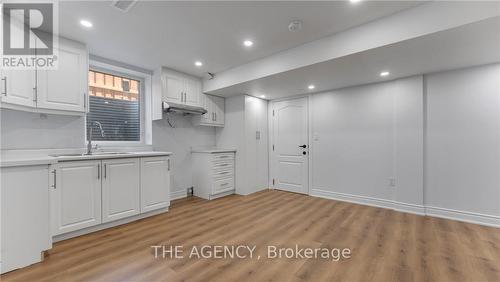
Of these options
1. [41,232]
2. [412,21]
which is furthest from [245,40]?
[41,232]

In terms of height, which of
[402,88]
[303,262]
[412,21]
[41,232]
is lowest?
[303,262]

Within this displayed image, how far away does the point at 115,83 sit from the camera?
352 centimetres

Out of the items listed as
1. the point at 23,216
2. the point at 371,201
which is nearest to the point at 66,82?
the point at 23,216

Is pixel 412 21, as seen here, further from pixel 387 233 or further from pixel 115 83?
pixel 115 83

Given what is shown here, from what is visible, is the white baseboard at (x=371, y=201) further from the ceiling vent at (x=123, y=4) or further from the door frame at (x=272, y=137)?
the ceiling vent at (x=123, y=4)

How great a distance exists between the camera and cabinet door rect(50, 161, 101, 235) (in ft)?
7.26

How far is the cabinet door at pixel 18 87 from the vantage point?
202 centimetres

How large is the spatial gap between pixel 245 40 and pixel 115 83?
7.82 feet

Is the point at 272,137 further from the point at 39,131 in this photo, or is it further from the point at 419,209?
the point at 39,131

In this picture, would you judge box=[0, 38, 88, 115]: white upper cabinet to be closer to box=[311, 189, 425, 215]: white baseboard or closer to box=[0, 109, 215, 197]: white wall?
box=[0, 109, 215, 197]: white wall

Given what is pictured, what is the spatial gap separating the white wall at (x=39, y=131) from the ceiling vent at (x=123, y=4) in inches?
67.5

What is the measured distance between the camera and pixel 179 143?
4.16 meters

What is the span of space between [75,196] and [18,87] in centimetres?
126

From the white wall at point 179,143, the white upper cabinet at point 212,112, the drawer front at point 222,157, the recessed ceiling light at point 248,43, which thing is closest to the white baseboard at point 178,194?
the white wall at point 179,143
